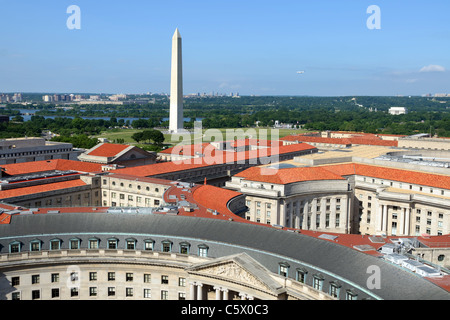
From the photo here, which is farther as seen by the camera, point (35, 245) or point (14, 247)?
point (35, 245)

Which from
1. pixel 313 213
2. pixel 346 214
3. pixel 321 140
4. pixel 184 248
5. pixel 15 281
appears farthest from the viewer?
pixel 321 140

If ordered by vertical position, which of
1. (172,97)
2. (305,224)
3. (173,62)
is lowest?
(305,224)

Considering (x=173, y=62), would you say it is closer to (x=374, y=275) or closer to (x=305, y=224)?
(x=305, y=224)

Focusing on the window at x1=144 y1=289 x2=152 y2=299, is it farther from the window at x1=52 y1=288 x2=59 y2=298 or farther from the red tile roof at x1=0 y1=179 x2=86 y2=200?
the red tile roof at x1=0 y1=179 x2=86 y2=200

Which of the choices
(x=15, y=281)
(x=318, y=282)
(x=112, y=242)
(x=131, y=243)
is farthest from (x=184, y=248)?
(x=15, y=281)

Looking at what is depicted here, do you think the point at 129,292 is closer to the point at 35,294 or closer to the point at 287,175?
the point at 35,294

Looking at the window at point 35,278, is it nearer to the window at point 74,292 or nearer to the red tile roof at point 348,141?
the window at point 74,292
